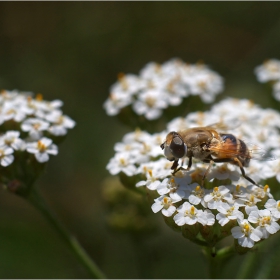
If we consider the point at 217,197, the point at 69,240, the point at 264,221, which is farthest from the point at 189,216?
the point at 69,240

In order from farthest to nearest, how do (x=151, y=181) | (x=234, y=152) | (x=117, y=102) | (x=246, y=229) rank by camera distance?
(x=117, y=102) → (x=151, y=181) → (x=234, y=152) → (x=246, y=229)

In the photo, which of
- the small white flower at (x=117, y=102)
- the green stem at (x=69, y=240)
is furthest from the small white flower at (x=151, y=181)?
the small white flower at (x=117, y=102)

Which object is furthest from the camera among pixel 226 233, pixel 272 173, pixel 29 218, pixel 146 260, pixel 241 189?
pixel 29 218

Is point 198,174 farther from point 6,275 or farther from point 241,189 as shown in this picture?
point 6,275

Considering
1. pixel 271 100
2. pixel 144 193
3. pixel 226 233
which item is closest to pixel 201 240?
pixel 226 233

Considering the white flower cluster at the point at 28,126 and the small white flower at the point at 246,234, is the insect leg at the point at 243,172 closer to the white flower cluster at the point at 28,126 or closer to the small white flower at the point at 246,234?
the small white flower at the point at 246,234

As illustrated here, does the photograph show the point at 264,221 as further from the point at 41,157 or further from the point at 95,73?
the point at 95,73
